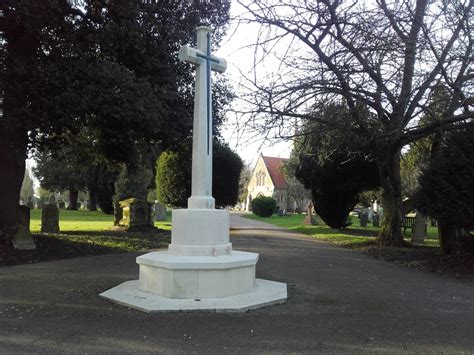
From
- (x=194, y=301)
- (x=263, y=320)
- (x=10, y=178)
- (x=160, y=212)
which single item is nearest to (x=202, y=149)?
(x=194, y=301)

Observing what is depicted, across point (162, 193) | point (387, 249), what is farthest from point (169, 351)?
point (162, 193)

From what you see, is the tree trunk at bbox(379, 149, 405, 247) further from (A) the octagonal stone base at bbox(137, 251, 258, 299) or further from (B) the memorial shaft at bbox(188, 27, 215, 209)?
(A) the octagonal stone base at bbox(137, 251, 258, 299)

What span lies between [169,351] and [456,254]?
9473 millimetres

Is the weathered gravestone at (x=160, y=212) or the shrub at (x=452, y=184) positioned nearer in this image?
the shrub at (x=452, y=184)

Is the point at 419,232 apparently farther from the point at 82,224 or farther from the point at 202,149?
the point at 82,224

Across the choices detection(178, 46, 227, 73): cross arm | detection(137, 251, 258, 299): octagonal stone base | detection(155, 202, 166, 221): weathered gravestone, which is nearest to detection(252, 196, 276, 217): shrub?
detection(155, 202, 166, 221): weathered gravestone

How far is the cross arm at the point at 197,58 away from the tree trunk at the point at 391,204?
9045 millimetres

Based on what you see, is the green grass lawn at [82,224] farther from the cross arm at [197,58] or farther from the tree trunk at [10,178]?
the cross arm at [197,58]

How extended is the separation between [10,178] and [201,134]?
8.55 meters

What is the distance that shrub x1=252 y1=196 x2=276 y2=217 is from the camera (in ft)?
152

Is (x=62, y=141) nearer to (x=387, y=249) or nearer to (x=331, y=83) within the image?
(x=331, y=83)

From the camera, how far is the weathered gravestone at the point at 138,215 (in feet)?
71.1

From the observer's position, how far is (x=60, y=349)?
481 cm

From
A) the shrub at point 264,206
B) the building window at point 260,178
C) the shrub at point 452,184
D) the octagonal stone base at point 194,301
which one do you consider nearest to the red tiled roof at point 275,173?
the building window at point 260,178
